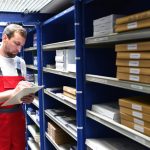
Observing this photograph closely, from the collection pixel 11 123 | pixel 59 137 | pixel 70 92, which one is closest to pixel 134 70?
pixel 70 92

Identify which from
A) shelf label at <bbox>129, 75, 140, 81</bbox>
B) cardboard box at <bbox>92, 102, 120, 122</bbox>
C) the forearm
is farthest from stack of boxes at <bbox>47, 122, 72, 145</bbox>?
shelf label at <bbox>129, 75, 140, 81</bbox>

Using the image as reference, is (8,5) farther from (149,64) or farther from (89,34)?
(149,64)

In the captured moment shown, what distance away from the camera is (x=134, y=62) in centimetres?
179

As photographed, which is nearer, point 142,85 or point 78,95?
point 142,85

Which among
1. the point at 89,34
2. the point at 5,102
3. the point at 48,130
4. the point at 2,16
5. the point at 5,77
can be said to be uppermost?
the point at 2,16

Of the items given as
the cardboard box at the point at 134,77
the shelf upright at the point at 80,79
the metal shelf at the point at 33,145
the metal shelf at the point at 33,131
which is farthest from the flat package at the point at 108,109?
the metal shelf at the point at 33,145

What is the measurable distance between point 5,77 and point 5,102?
41 cm

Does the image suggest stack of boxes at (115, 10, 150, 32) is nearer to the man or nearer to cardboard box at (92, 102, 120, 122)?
cardboard box at (92, 102, 120, 122)

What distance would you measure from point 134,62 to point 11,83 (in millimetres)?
1768

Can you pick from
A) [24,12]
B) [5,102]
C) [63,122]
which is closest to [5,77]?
[5,102]

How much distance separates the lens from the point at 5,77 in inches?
126

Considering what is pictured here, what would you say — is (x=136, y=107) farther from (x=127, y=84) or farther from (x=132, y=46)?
(x=132, y=46)

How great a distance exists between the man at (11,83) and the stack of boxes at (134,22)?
151 centimetres

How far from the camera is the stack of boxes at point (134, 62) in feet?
5.49
